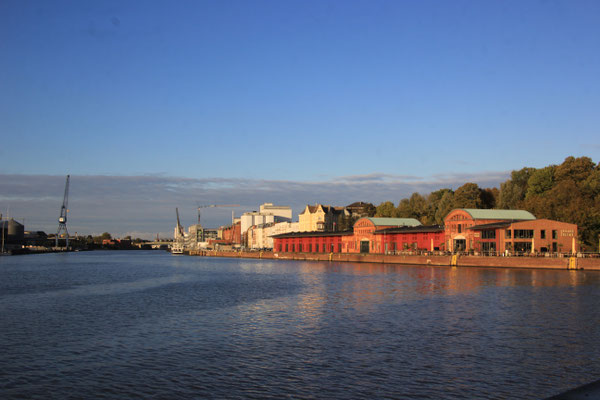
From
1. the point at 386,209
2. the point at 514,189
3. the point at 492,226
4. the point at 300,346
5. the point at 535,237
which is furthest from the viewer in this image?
the point at 386,209

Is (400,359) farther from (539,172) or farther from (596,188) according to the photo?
(539,172)

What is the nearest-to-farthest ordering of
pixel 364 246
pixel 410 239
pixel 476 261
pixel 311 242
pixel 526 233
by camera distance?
pixel 526 233 → pixel 476 261 → pixel 410 239 → pixel 364 246 → pixel 311 242

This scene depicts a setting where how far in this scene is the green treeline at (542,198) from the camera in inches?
3920

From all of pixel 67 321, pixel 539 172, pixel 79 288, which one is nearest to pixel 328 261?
pixel 539 172

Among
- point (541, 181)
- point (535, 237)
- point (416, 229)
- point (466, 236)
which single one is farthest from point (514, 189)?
point (535, 237)

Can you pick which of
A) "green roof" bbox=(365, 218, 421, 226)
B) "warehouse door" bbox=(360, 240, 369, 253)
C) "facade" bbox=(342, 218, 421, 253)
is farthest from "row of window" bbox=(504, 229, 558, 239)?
"warehouse door" bbox=(360, 240, 369, 253)

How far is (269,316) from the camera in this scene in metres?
37.1

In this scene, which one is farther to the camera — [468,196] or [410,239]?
[468,196]

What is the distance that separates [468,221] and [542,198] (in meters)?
17.7

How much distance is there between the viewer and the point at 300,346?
2686 centimetres

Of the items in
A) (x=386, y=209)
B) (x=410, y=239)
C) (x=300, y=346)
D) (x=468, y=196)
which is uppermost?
(x=468, y=196)

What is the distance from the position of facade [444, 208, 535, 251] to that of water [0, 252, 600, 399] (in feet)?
201

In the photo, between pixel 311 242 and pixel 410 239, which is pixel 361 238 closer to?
pixel 410 239

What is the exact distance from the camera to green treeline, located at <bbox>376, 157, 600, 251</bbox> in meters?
99.6
